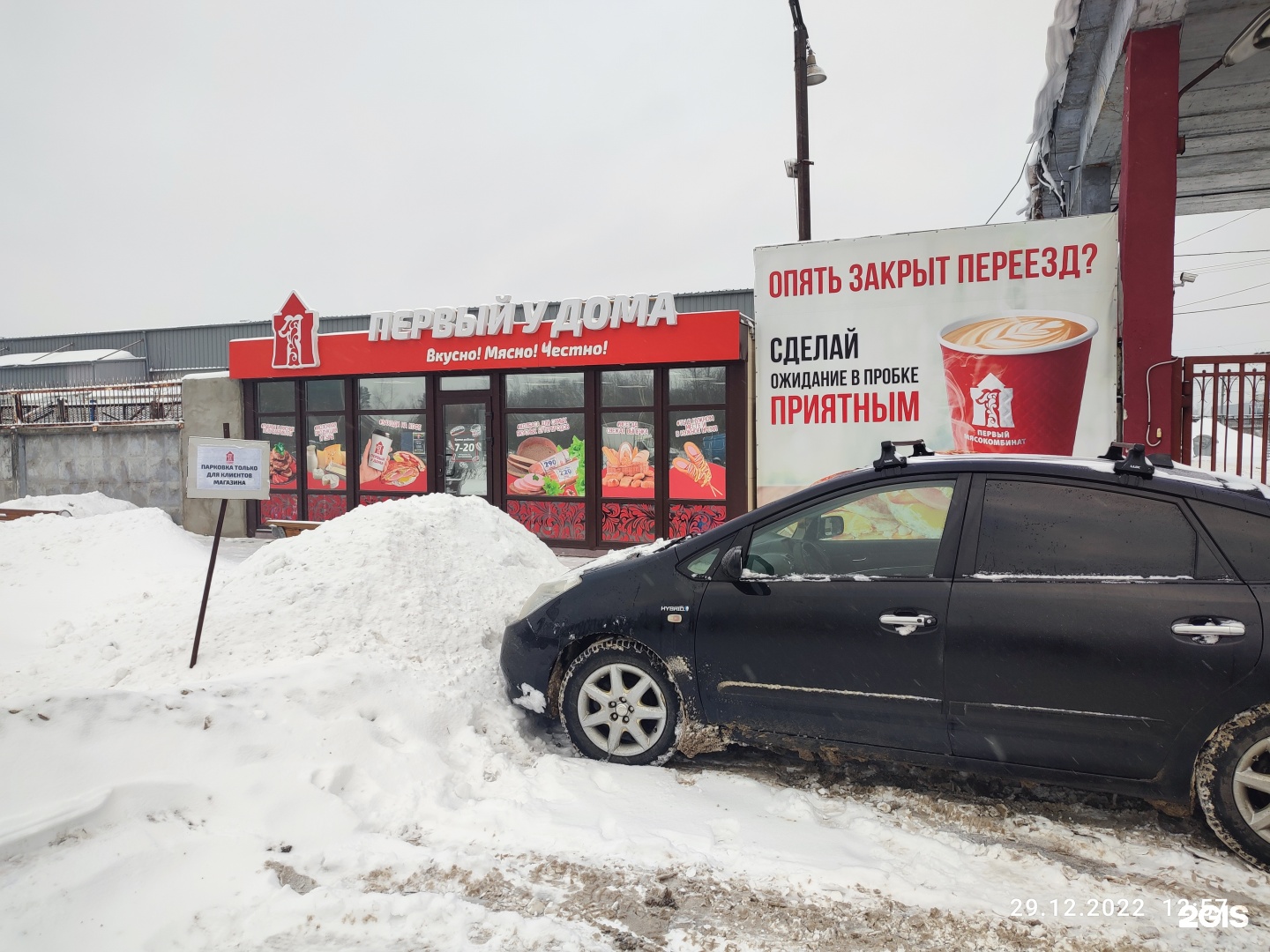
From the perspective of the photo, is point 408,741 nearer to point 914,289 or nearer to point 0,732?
point 0,732

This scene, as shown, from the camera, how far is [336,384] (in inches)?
496

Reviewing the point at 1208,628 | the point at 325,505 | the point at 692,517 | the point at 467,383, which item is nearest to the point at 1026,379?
the point at 692,517

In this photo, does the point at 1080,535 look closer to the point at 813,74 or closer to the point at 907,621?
the point at 907,621

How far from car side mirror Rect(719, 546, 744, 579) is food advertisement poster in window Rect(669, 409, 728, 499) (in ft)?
21.9

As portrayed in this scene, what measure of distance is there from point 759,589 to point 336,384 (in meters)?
10.6

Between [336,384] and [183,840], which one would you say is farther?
[336,384]

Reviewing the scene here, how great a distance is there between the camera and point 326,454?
41.8 feet

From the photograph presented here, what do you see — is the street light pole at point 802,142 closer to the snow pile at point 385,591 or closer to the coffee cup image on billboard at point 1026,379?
the coffee cup image on billboard at point 1026,379

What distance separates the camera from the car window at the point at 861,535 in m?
3.76

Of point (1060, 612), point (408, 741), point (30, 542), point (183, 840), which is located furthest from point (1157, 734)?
point (30, 542)

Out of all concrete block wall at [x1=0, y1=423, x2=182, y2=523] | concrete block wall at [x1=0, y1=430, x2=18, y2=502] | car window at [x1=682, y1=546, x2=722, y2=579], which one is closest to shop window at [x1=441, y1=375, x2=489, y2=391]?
concrete block wall at [x1=0, y1=423, x2=182, y2=523]

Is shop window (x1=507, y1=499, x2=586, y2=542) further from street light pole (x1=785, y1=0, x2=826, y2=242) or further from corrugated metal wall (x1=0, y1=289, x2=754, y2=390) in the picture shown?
corrugated metal wall (x1=0, y1=289, x2=754, y2=390)

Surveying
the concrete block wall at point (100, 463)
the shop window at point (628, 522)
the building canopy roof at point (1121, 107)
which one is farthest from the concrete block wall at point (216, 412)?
the building canopy roof at point (1121, 107)

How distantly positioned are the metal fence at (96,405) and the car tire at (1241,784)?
55.5 feet
